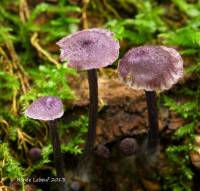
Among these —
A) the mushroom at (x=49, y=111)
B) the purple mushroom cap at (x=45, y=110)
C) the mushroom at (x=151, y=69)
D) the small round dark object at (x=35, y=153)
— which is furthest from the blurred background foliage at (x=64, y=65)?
the mushroom at (x=151, y=69)

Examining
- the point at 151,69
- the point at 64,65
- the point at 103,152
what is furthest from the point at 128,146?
the point at 64,65

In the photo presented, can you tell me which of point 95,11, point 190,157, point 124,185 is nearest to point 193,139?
point 190,157

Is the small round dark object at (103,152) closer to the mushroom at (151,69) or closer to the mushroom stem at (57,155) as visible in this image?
the mushroom stem at (57,155)

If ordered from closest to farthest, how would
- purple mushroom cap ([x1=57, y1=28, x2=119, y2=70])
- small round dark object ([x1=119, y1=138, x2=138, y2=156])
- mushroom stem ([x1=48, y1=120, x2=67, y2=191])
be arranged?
1. purple mushroom cap ([x1=57, y1=28, x2=119, y2=70])
2. mushroom stem ([x1=48, y1=120, x2=67, y2=191])
3. small round dark object ([x1=119, y1=138, x2=138, y2=156])

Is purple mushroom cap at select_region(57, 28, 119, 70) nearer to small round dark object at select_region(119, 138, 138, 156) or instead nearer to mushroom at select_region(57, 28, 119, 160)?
mushroom at select_region(57, 28, 119, 160)

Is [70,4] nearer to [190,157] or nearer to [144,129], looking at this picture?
[144,129]

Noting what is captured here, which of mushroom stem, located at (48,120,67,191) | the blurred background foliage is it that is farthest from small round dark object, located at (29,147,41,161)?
mushroom stem, located at (48,120,67,191)
